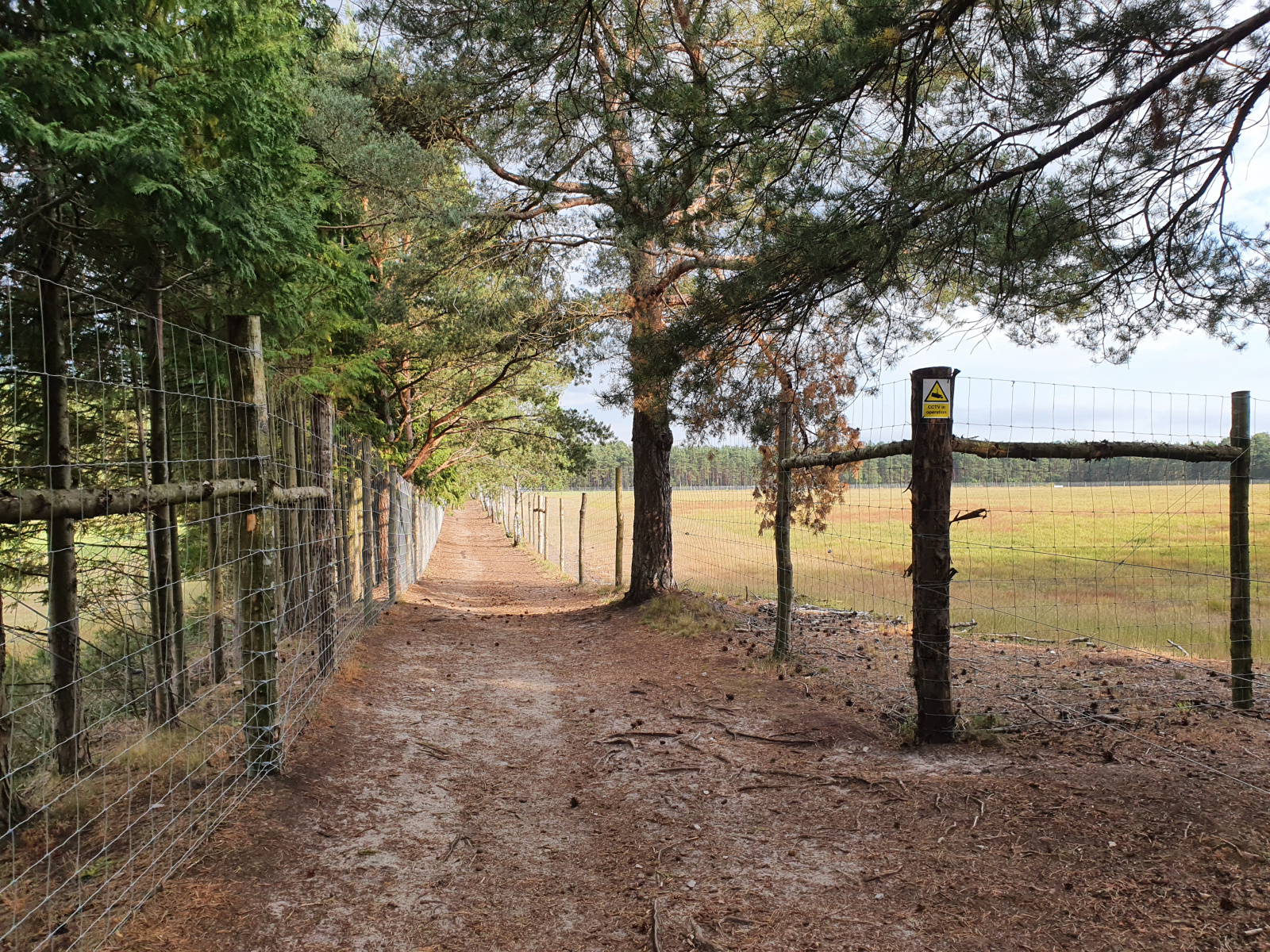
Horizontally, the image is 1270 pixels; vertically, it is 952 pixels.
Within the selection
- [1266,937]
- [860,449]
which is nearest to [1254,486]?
[860,449]

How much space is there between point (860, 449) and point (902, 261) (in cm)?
142

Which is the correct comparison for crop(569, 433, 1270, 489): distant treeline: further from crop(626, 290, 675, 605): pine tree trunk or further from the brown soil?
crop(626, 290, 675, 605): pine tree trunk

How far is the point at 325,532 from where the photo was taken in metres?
7.20

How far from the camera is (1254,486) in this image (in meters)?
5.57

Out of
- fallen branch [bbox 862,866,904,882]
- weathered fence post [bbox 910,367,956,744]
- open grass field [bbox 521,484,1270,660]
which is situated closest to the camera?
fallen branch [bbox 862,866,904,882]

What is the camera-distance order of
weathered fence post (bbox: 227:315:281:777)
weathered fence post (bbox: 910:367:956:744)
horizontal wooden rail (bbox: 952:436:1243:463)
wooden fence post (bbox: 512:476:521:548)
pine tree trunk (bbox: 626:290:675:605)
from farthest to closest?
wooden fence post (bbox: 512:476:521:548)
pine tree trunk (bbox: 626:290:675:605)
horizontal wooden rail (bbox: 952:436:1243:463)
weathered fence post (bbox: 910:367:956:744)
weathered fence post (bbox: 227:315:281:777)

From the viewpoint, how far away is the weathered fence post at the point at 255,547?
454 cm

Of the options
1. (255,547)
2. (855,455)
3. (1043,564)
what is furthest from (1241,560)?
(1043,564)

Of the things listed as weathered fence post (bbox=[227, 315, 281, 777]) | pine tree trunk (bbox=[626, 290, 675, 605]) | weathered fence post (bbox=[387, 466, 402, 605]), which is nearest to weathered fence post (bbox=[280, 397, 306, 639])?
weathered fence post (bbox=[227, 315, 281, 777])

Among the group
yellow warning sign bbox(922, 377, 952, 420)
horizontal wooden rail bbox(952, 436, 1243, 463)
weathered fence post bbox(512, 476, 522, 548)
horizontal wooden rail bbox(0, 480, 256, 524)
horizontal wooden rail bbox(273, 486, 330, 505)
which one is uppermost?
yellow warning sign bbox(922, 377, 952, 420)

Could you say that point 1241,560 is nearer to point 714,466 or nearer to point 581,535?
point 714,466

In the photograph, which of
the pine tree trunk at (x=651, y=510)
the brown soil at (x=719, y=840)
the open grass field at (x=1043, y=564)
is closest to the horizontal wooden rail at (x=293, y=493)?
the brown soil at (x=719, y=840)

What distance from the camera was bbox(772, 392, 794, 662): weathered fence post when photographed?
24.5 feet

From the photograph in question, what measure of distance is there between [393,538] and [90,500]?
8.82 meters
